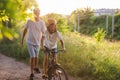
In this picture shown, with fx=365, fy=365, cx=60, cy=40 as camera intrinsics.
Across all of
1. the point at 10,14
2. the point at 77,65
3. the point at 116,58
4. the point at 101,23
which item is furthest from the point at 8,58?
the point at 101,23

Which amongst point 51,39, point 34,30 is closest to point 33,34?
point 34,30

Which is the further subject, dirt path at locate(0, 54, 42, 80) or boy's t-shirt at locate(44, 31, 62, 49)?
dirt path at locate(0, 54, 42, 80)

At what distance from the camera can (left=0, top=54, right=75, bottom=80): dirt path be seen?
401 inches

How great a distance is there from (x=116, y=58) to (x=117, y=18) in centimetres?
2279

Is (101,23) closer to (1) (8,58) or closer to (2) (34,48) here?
(1) (8,58)

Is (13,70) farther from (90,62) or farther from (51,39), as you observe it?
(51,39)

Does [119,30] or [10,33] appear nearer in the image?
[10,33]

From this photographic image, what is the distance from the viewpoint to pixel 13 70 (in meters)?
11.4

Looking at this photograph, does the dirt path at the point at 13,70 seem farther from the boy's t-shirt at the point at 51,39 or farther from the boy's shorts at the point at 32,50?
the boy's t-shirt at the point at 51,39

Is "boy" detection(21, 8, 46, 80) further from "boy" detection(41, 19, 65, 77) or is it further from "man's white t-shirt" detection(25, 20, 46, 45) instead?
"boy" detection(41, 19, 65, 77)

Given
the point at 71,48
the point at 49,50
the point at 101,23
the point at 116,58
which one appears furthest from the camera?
the point at 101,23

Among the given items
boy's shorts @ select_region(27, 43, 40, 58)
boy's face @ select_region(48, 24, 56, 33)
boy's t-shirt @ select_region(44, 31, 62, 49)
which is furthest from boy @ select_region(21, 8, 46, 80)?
boy's face @ select_region(48, 24, 56, 33)

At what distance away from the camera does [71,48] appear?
1234 centimetres

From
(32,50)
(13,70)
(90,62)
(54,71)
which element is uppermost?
(32,50)
